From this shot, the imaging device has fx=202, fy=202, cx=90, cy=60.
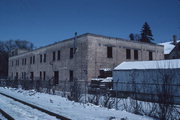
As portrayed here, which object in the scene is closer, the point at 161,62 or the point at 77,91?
the point at 77,91

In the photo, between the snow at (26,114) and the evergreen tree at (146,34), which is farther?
the evergreen tree at (146,34)

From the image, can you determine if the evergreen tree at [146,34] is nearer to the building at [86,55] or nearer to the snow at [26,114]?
the building at [86,55]

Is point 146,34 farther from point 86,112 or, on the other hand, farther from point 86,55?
point 86,112

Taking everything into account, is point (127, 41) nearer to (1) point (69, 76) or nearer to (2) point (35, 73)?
(1) point (69, 76)

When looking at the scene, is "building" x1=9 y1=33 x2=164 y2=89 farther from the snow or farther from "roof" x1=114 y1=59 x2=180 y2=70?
the snow

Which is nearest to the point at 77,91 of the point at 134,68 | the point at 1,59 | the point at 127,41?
the point at 134,68

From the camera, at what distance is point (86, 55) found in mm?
25984

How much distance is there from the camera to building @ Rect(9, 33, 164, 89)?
1035 inches

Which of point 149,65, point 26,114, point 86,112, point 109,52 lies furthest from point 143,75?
point 26,114

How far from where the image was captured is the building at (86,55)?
26281 mm

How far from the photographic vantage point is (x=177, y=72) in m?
15.8

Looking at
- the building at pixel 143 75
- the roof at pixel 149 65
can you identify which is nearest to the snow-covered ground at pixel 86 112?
the building at pixel 143 75

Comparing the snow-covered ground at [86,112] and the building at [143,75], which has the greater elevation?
the building at [143,75]

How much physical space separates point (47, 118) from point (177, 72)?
11281 mm
